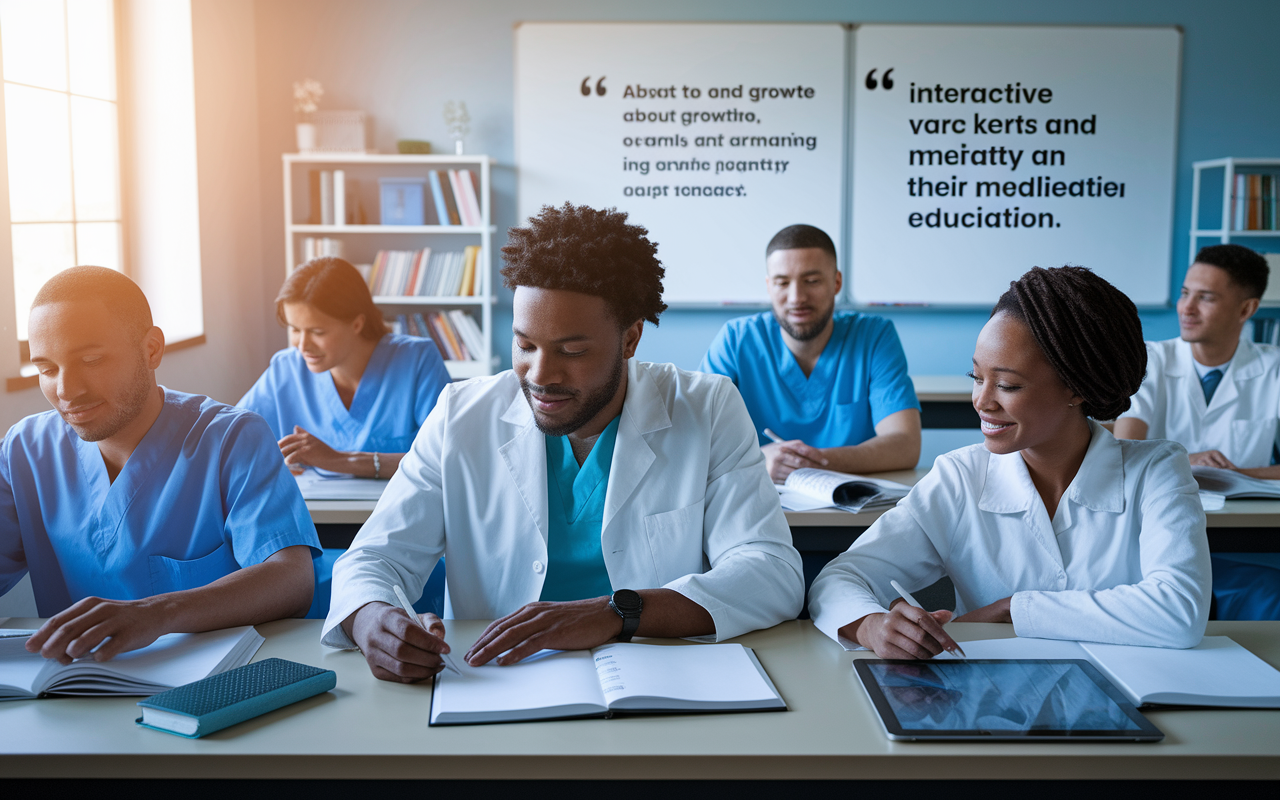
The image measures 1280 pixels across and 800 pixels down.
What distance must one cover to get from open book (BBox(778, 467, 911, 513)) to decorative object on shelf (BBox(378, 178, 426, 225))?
3.03 metres

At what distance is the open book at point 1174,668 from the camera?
118cm

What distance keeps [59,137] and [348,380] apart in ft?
5.21

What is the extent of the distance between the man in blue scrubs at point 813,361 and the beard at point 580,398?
155 centimetres

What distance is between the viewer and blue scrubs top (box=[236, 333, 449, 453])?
2967 millimetres

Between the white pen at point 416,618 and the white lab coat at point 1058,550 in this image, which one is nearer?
the white pen at point 416,618

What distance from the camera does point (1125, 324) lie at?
155 cm

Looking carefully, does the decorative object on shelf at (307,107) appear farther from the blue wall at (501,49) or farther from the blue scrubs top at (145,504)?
the blue scrubs top at (145,504)

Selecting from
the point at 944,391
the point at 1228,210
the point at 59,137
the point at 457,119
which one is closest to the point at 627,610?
the point at 944,391

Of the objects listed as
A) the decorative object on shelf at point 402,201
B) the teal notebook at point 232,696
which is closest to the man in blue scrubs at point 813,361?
the teal notebook at point 232,696

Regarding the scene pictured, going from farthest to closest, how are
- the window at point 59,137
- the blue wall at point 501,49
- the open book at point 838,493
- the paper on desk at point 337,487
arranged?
the blue wall at point 501,49
the window at point 59,137
the paper on desk at point 337,487
the open book at point 838,493

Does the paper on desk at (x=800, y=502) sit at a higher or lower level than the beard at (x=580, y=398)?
lower

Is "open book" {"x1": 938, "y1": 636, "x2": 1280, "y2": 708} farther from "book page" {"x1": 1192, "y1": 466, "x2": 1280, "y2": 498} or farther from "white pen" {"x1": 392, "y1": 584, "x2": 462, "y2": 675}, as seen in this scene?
"book page" {"x1": 1192, "y1": 466, "x2": 1280, "y2": 498}
